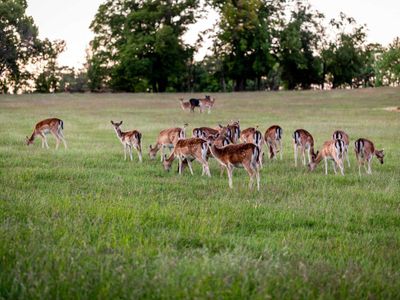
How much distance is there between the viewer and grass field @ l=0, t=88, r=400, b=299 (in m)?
4.60

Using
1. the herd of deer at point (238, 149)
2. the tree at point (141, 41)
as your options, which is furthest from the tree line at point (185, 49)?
the herd of deer at point (238, 149)

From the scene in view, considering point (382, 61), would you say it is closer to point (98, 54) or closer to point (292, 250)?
point (98, 54)

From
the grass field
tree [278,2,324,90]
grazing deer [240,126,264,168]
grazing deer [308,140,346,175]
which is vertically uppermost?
tree [278,2,324,90]

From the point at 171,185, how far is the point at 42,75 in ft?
201

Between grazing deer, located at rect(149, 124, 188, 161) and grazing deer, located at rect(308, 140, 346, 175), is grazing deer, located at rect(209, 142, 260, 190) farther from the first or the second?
grazing deer, located at rect(149, 124, 188, 161)

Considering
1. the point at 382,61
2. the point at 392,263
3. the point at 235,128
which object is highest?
the point at 382,61

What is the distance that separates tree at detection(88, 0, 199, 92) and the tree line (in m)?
0.11

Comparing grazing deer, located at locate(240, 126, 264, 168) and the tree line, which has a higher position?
the tree line

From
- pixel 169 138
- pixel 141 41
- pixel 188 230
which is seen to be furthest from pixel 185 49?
pixel 188 230

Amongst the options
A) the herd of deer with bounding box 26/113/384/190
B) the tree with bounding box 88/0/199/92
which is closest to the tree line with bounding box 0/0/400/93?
the tree with bounding box 88/0/199/92

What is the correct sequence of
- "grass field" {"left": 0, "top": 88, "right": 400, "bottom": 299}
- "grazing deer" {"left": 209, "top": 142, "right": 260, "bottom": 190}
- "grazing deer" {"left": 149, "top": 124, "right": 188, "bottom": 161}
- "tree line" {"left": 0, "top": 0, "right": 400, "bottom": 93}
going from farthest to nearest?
"tree line" {"left": 0, "top": 0, "right": 400, "bottom": 93}
"grazing deer" {"left": 149, "top": 124, "right": 188, "bottom": 161}
"grazing deer" {"left": 209, "top": 142, "right": 260, "bottom": 190}
"grass field" {"left": 0, "top": 88, "right": 400, "bottom": 299}

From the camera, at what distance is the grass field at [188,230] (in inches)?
181

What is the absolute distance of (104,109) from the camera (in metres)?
40.4

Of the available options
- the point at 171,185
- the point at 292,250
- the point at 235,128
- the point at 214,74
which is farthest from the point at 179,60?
the point at 292,250
